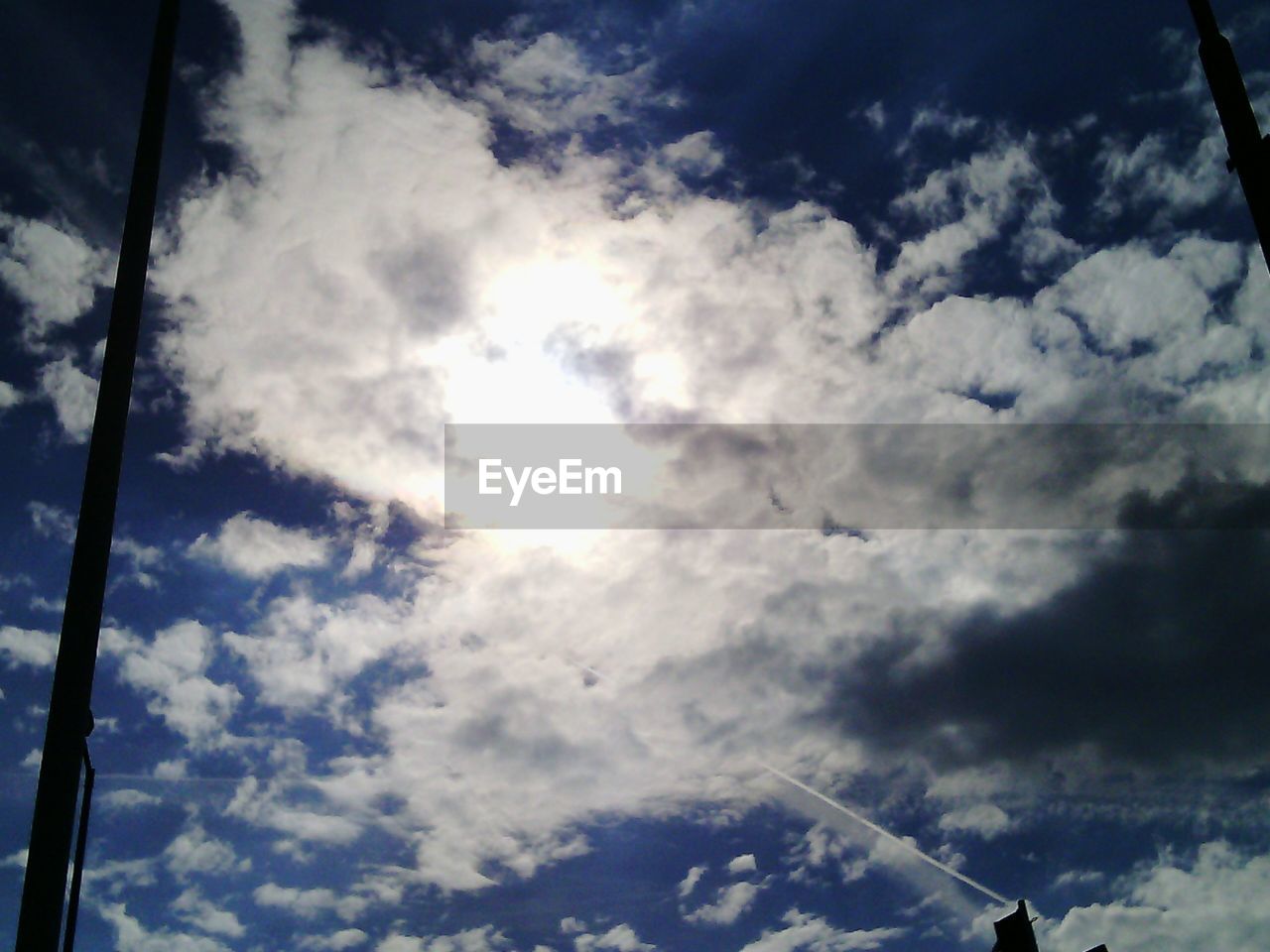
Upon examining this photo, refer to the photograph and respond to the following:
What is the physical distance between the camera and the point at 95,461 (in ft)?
17.2

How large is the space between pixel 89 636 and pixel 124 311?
2129 millimetres

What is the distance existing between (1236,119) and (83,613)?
8688mm

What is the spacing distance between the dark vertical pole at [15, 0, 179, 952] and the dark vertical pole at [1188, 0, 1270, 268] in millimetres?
7552

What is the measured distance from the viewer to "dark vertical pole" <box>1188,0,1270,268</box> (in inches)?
273

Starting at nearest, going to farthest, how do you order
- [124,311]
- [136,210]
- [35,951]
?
[35,951] → [124,311] → [136,210]

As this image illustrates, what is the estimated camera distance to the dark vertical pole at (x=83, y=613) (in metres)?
4.41

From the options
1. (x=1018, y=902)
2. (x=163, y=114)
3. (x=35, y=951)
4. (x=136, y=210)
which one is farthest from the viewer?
(x=1018, y=902)

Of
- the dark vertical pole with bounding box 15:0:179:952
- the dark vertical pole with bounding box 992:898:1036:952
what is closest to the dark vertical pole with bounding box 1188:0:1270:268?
the dark vertical pole with bounding box 15:0:179:952

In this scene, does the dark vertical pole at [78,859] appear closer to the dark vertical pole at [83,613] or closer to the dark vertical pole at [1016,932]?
the dark vertical pole at [83,613]

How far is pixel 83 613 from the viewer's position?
484cm

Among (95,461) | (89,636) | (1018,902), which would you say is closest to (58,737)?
(89,636)

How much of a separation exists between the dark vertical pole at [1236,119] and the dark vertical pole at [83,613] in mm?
7552

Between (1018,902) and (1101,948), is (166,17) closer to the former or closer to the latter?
(1018,902)

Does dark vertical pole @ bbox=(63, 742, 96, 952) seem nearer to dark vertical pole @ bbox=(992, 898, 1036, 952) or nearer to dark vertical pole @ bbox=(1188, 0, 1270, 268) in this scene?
dark vertical pole @ bbox=(1188, 0, 1270, 268)
